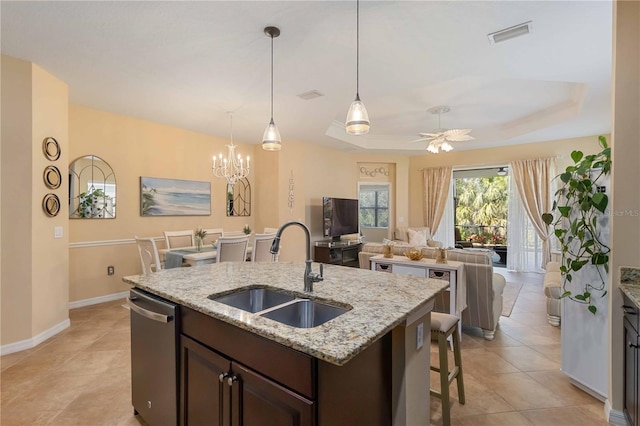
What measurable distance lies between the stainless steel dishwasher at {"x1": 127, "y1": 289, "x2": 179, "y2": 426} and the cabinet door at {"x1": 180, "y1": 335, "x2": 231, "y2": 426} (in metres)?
0.07

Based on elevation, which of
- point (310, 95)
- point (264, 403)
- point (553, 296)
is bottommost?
point (553, 296)

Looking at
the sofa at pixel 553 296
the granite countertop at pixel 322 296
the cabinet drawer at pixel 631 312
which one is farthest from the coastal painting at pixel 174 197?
the cabinet drawer at pixel 631 312

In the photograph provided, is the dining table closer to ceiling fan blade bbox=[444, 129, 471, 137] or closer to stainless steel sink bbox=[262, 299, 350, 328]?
stainless steel sink bbox=[262, 299, 350, 328]

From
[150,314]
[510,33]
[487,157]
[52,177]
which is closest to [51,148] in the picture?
[52,177]

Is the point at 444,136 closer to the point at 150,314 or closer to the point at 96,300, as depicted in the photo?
the point at 150,314

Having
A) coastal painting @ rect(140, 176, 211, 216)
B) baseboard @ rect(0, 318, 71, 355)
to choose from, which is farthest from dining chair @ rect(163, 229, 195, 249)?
baseboard @ rect(0, 318, 71, 355)

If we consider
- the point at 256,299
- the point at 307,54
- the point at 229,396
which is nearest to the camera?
the point at 229,396

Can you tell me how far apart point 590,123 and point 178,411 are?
6.70m

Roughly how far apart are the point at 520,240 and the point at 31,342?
26.8ft

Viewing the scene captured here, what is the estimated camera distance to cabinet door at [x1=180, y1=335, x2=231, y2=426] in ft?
4.39

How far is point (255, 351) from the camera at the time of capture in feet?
3.97

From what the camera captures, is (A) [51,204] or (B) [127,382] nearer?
(B) [127,382]

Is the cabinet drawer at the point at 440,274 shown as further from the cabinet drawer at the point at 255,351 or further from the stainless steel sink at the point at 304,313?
the cabinet drawer at the point at 255,351

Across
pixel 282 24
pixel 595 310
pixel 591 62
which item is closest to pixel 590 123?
pixel 591 62
